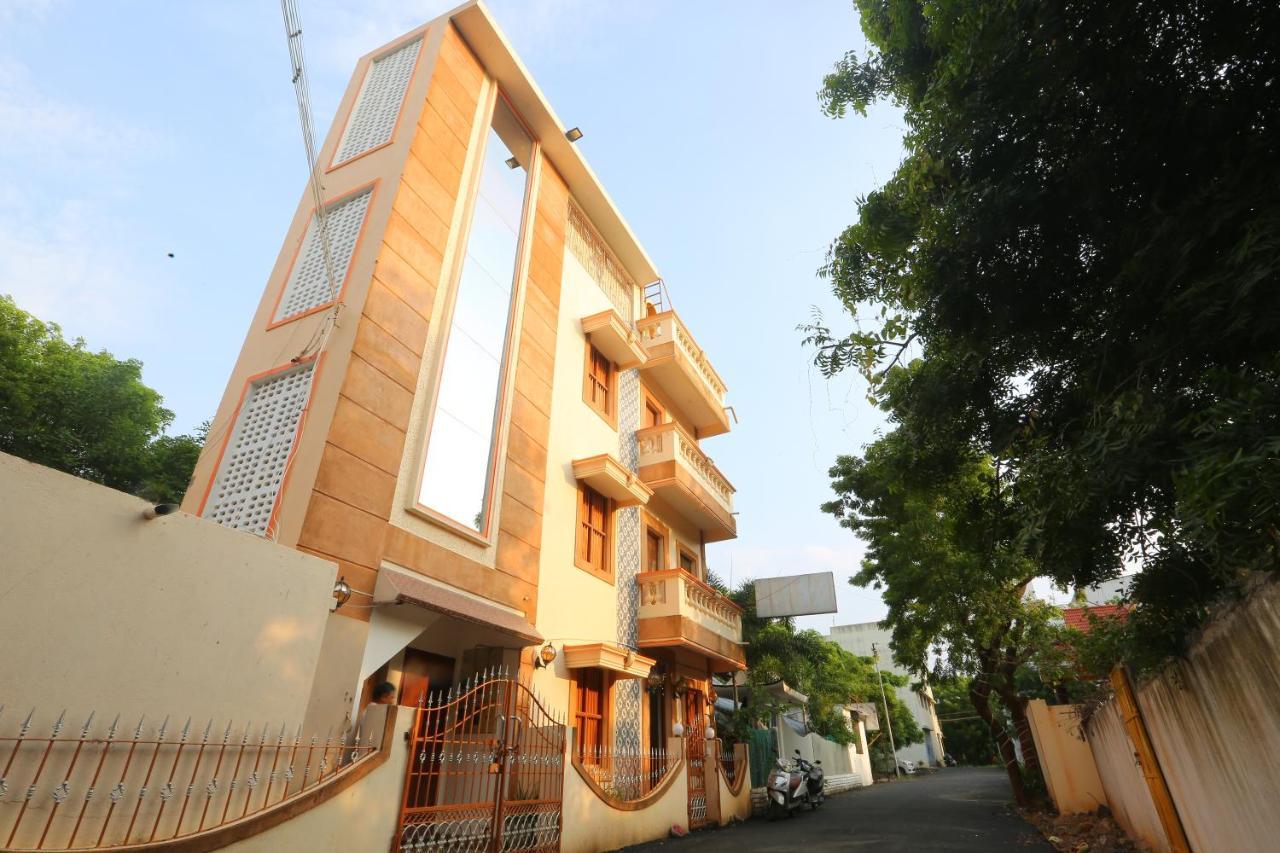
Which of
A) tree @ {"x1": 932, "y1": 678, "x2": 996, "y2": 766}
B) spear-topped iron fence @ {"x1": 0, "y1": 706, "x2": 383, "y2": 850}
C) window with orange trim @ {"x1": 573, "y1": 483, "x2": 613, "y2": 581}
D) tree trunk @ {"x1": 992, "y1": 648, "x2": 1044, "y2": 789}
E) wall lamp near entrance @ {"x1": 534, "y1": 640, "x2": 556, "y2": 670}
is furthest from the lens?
tree @ {"x1": 932, "y1": 678, "x2": 996, "y2": 766}

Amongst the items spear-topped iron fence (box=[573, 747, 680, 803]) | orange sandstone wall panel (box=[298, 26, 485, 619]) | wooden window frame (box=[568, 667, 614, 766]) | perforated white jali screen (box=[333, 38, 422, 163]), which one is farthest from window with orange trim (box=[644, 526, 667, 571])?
perforated white jali screen (box=[333, 38, 422, 163])

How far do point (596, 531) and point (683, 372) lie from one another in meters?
4.66

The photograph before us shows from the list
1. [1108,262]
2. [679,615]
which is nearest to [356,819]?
[1108,262]

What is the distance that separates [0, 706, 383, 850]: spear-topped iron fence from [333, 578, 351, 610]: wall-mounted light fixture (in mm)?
1763

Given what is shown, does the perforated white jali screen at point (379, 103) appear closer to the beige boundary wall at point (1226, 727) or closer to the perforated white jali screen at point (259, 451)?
the perforated white jali screen at point (259, 451)

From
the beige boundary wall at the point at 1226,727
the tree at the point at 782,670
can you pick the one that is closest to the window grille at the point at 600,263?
the tree at the point at 782,670

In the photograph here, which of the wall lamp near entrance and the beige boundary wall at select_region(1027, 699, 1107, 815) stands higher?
the wall lamp near entrance

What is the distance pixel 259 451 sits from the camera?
24.1 ft

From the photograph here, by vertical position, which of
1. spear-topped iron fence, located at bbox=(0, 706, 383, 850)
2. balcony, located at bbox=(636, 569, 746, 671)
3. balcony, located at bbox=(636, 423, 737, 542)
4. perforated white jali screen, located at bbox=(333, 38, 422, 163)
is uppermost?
perforated white jali screen, located at bbox=(333, 38, 422, 163)

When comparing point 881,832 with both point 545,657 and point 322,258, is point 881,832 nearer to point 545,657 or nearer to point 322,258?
point 545,657

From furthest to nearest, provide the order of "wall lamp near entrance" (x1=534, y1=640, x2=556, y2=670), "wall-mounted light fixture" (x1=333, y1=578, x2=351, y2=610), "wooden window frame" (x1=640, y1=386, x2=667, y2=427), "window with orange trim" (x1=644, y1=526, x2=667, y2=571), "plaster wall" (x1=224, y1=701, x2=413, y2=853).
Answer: "wooden window frame" (x1=640, y1=386, x2=667, y2=427) < "window with orange trim" (x1=644, y1=526, x2=667, y2=571) < "wall lamp near entrance" (x1=534, y1=640, x2=556, y2=670) < "wall-mounted light fixture" (x1=333, y1=578, x2=351, y2=610) < "plaster wall" (x1=224, y1=701, x2=413, y2=853)

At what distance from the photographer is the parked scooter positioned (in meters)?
11.9

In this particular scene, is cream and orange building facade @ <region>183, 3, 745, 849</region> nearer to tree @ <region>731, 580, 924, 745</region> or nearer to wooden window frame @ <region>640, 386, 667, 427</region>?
wooden window frame @ <region>640, 386, 667, 427</region>

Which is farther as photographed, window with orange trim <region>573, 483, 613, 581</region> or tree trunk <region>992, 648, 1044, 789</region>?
tree trunk <region>992, 648, 1044, 789</region>
